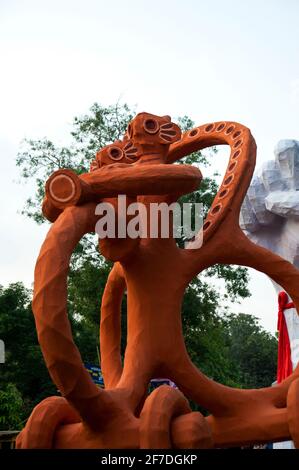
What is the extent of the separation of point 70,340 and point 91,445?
3.04 ft

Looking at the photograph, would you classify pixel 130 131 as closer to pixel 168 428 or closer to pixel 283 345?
pixel 168 428

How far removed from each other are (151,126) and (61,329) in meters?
2.45

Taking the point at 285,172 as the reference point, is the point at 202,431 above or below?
below

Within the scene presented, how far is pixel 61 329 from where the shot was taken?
535 cm

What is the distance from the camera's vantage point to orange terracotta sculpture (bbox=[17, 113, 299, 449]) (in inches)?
213

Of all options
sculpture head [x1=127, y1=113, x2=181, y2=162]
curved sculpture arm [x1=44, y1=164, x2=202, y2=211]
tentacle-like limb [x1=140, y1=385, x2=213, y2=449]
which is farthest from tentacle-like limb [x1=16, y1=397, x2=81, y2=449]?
sculpture head [x1=127, y1=113, x2=181, y2=162]

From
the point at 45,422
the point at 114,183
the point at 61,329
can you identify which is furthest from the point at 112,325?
the point at 61,329

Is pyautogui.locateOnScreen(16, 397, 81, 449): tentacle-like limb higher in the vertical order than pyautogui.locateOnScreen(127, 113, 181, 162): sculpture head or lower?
lower

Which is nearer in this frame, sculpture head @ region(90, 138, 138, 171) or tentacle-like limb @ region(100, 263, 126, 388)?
sculpture head @ region(90, 138, 138, 171)

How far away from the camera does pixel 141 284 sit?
22.0 feet

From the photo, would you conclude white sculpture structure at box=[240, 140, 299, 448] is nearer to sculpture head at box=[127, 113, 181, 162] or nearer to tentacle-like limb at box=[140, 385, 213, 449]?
sculpture head at box=[127, 113, 181, 162]

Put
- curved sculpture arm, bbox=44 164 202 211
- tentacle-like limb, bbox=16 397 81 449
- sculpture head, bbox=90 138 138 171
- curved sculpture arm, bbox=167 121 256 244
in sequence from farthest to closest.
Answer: curved sculpture arm, bbox=167 121 256 244, sculpture head, bbox=90 138 138 171, curved sculpture arm, bbox=44 164 202 211, tentacle-like limb, bbox=16 397 81 449

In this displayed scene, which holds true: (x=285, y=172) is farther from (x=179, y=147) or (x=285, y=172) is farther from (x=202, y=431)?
(x=202, y=431)
